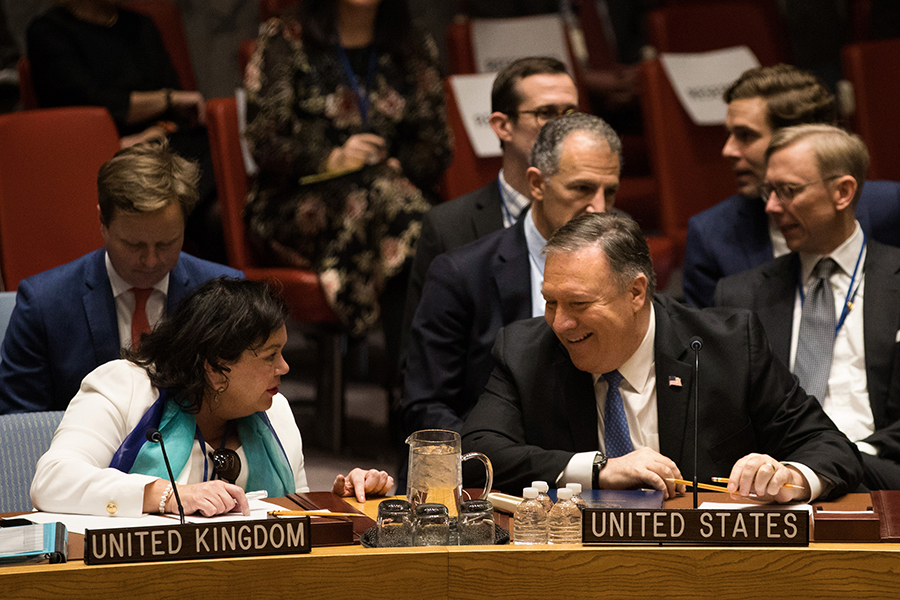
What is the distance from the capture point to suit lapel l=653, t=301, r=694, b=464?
2.22m

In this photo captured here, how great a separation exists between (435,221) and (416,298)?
260 millimetres

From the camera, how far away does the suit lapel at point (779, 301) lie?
292 cm

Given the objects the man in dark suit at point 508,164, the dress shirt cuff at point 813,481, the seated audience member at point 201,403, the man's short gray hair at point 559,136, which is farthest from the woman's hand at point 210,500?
the man in dark suit at point 508,164

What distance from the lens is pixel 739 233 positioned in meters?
3.42

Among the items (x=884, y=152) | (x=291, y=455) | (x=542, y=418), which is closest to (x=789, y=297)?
(x=542, y=418)

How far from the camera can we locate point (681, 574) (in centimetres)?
158

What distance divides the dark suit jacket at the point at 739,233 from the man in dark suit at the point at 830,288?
303 millimetres

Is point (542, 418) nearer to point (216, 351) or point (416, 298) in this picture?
point (216, 351)

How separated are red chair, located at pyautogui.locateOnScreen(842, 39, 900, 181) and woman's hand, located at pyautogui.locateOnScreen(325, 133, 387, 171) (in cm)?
197

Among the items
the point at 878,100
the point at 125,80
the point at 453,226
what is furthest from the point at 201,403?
the point at 878,100

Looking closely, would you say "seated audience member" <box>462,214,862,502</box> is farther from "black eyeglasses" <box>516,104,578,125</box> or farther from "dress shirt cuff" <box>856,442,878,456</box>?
"black eyeglasses" <box>516,104,578,125</box>

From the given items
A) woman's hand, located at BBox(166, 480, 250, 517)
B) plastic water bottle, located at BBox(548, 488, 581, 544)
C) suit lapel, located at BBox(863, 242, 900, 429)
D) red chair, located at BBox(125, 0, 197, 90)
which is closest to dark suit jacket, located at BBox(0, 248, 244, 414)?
woman's hand, located at BBox(166, 480, 250, 517)

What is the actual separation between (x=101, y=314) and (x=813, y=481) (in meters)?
1.68

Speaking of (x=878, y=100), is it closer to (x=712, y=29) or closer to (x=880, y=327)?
(x=712, y=29)
